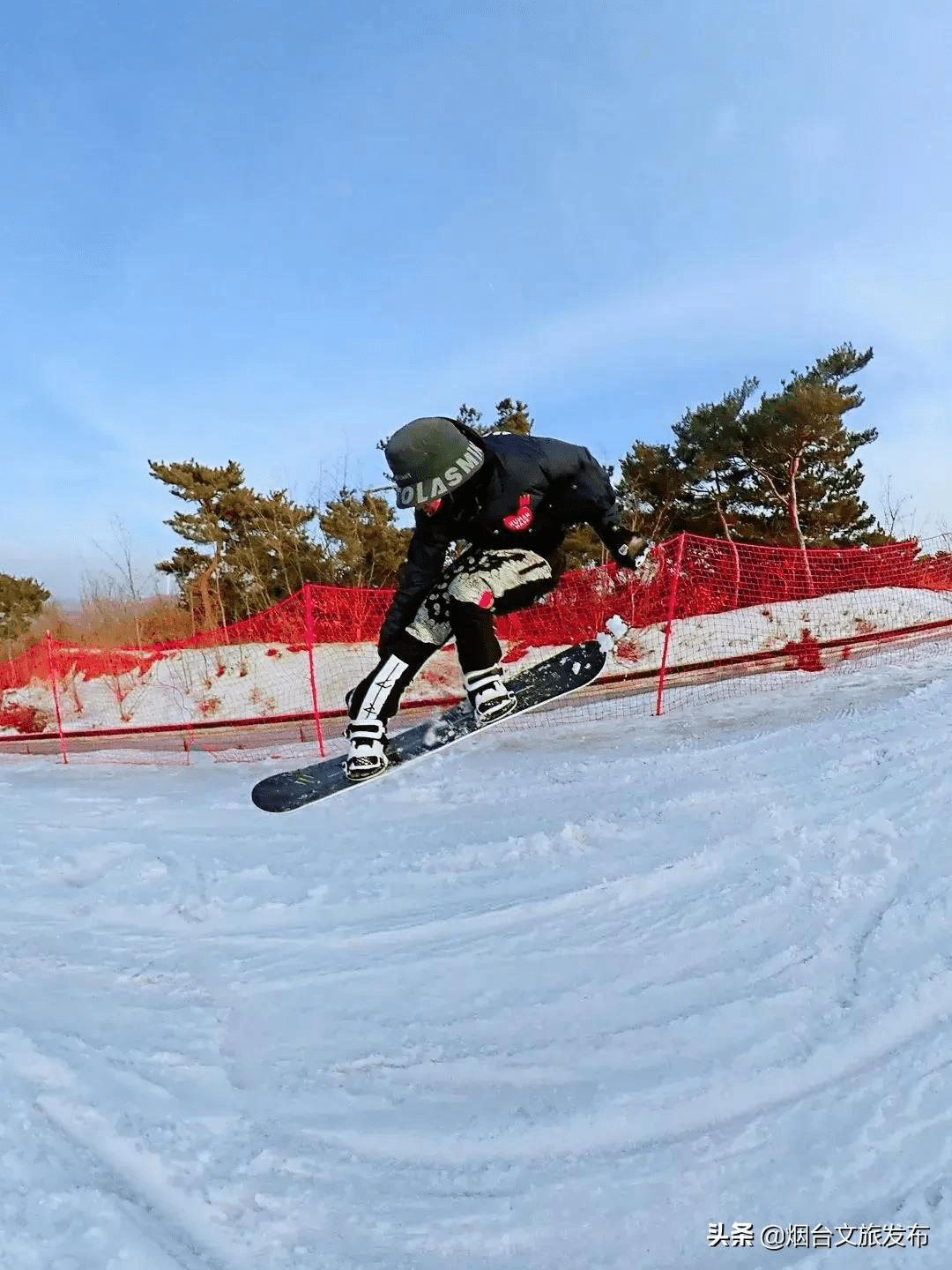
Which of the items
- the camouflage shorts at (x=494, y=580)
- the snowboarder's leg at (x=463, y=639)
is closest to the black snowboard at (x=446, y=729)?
the snowboarder's leg at (x=463, y=639)

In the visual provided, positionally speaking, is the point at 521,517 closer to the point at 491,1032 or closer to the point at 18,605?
the point at 491,1032

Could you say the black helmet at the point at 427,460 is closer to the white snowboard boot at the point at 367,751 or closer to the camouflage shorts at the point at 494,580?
the camouflage shorts at the point at 494,580

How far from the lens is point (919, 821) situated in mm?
3312

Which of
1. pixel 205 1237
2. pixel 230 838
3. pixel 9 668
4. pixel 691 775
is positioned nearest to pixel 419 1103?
pixel 205 1237

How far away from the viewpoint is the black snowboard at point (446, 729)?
3906 mm

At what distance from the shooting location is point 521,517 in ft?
11.2

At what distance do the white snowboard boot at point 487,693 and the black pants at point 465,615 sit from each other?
38 mm

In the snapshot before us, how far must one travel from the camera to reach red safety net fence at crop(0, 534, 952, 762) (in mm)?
9766

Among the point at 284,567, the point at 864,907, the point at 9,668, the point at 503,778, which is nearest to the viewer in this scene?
the point at 864,907

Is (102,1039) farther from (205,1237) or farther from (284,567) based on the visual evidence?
(284,567)

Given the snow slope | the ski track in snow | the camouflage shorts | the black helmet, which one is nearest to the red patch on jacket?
the camouflage shorts

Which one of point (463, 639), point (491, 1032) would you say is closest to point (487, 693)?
point (463, 639)

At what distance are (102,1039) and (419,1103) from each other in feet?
3.24

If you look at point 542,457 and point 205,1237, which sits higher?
point 542,457
